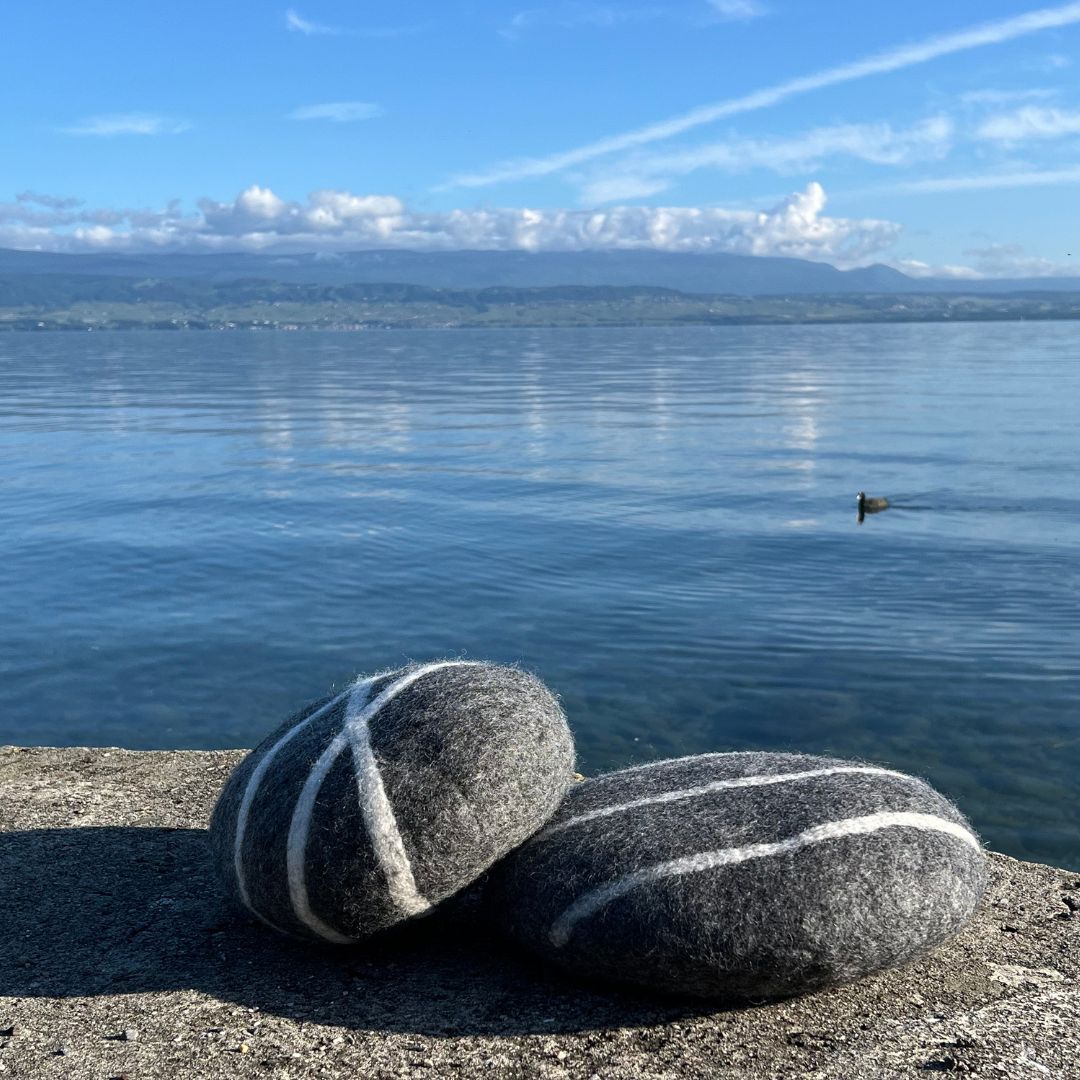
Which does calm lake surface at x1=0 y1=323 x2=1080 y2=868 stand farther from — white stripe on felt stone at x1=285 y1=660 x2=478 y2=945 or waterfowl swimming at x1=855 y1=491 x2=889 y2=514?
white stripe on felt stone at x1=285 y1=660 x2=478 y2=945

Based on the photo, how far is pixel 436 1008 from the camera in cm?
580

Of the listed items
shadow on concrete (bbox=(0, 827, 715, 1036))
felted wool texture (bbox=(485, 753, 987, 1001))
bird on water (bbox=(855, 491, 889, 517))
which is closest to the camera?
felted wool texture (bbox=(485, 753, 987, 1001))

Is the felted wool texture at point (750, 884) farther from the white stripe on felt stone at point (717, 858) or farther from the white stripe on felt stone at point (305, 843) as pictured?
the white stripe on felt stone at point (305, 843)

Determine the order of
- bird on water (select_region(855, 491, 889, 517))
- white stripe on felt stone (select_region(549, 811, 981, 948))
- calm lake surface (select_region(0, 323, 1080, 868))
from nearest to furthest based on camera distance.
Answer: white stripe on felt stone (select_region(549, 811, 981, 948)) → calm lake surface (select_region(0, 323, 1080, 868)) → bird on water (select_region(855, 491, 889, 517))

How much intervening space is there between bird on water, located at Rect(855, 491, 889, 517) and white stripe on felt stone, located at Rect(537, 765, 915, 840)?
18673 millimetres

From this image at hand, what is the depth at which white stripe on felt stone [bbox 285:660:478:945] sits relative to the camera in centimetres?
575

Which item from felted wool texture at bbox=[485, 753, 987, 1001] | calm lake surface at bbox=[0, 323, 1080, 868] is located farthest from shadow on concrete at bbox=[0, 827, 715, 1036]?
calm lake surface at bbox=[0, 323, 1080, 868]

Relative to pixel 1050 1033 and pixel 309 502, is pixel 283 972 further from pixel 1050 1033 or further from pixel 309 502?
pixel 309 502

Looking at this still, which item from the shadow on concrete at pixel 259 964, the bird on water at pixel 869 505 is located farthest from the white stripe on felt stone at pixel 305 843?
the bird on water at pixel 869 505

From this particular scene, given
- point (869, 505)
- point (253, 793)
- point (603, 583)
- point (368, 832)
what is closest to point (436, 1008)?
point (368, 832)

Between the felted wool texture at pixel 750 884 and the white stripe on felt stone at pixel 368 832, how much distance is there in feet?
1.90

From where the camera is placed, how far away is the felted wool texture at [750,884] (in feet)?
18.0

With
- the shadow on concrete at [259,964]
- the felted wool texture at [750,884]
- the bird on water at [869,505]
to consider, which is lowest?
the bird on water at [869,505]

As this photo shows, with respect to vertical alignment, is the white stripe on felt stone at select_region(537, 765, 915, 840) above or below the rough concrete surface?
above
